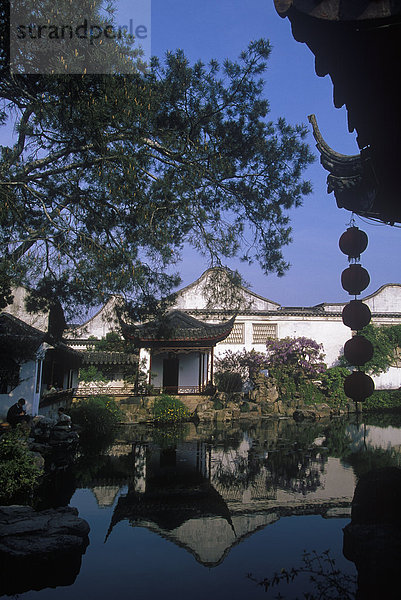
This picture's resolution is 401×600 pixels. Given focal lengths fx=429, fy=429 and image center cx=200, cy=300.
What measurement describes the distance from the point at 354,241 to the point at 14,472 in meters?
6.19

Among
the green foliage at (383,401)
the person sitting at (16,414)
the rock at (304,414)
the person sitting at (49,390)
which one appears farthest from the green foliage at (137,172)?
the green foliage at (383,401)

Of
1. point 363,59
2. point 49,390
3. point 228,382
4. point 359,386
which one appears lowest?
point 49,390

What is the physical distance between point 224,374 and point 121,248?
1731cm

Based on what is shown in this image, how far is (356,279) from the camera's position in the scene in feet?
20.6

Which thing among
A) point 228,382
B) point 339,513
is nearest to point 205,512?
point 339,513

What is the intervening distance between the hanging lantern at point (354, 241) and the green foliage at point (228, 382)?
17.1 metres

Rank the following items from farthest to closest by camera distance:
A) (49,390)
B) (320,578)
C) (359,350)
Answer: (49,390)
(359,350)
(320,578)

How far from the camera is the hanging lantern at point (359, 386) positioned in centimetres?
566

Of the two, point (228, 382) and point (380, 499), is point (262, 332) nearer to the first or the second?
point (228, 382)

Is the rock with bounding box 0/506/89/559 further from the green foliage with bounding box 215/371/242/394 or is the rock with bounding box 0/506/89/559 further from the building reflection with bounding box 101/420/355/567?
the green foliage with bounding box 215/371/242/394

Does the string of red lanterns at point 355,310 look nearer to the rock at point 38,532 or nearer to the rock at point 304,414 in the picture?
the rock at point 38,532

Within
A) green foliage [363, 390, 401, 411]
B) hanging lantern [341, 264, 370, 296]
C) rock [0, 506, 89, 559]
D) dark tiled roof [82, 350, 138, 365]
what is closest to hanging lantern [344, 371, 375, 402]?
hanging lantern [341, 264, 370, 296]

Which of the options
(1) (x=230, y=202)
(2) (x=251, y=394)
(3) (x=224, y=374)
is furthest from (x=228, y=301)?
(3) (x=224, y=374)

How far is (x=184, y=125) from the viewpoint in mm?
6652
